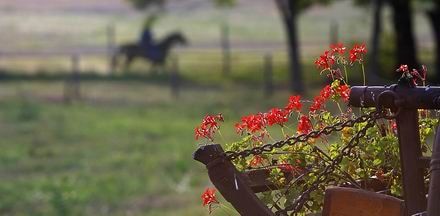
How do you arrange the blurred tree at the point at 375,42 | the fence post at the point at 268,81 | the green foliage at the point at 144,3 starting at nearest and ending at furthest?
the fence post at the point at 268,81 < the blurred tree at the point at 375,42 < the green foliage at the point at 144,3

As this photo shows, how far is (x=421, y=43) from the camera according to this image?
40344 millimetres

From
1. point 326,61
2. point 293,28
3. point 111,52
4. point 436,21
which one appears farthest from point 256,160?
point 111,52

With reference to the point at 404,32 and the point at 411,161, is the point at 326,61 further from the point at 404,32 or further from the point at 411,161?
the point at 404,32

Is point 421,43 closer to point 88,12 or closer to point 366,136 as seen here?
point 88,12

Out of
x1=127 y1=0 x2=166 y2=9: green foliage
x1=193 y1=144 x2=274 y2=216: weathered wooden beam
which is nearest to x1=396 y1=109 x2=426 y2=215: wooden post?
→ x1=193 y1=144 x2=274 y2=216: weathered wooden beam

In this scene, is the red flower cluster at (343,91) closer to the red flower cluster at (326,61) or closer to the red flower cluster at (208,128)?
the red flower cluster at (326,61)

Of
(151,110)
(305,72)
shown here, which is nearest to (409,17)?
(305,72)

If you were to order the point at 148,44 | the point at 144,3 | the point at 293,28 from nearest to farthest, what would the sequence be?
the point at 293,28 → the point at 144,3 → the point at 148,44

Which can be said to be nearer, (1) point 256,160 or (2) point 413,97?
(2) point 413,97

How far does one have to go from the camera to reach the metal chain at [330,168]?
2.98 meters

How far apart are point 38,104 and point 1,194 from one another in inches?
393

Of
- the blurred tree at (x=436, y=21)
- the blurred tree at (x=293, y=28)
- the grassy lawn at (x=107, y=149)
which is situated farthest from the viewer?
the blurred tree at (x=436, y=21)

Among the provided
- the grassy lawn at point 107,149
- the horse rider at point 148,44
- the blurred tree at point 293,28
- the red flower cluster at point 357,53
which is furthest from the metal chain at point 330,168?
the horse rider at point 148,44

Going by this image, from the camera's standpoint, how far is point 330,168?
3033 millimetres
